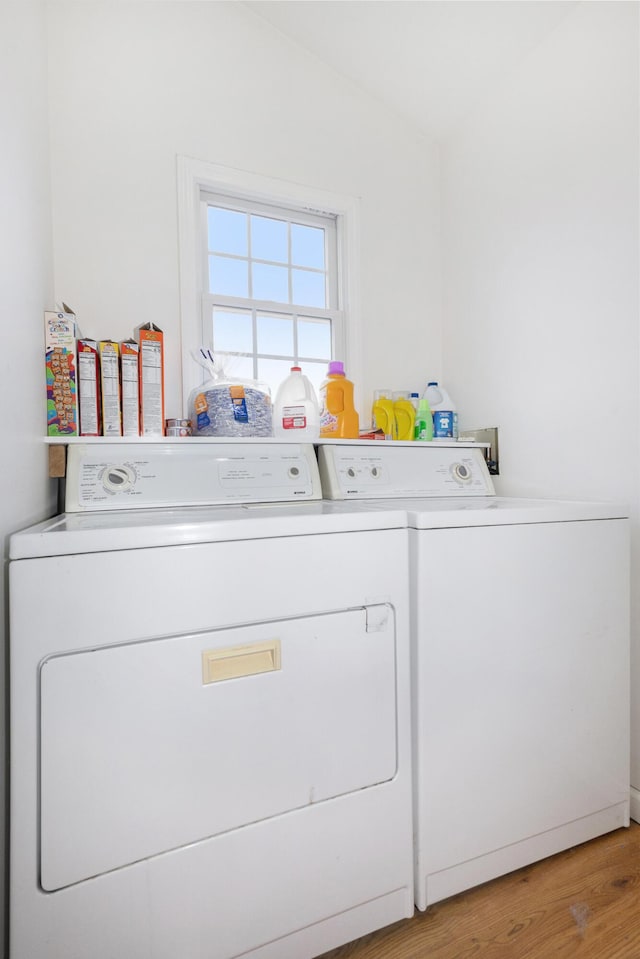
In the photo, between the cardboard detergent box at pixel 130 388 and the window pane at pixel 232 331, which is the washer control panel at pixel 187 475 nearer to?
the cardboard detergent box at pixel 130 388

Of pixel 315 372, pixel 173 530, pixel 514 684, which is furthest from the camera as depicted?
pixel 315 372

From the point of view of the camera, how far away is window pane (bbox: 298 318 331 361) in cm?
219

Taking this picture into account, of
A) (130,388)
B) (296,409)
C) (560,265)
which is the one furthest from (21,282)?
(560,265)

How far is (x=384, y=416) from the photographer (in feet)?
6.90

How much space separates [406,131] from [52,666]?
99.7 inches

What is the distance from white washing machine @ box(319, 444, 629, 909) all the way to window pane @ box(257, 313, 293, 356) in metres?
1.15

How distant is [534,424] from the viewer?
5.91 feet

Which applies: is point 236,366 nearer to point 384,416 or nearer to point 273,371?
point 273,371

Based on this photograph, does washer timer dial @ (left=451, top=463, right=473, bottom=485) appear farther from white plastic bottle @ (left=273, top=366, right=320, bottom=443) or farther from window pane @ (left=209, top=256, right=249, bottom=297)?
window pane @ (left=209, top=256, right=249, bottom=297)

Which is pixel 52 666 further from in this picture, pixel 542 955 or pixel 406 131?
pixel 406 131

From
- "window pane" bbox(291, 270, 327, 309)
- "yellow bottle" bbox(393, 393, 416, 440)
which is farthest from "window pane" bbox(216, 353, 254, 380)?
"yellow bottle" bbox(393, 393, 416, 440)

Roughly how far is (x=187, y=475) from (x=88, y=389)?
0.41 meters

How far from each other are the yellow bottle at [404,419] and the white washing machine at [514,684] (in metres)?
0.84

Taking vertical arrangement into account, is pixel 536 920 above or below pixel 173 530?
below
